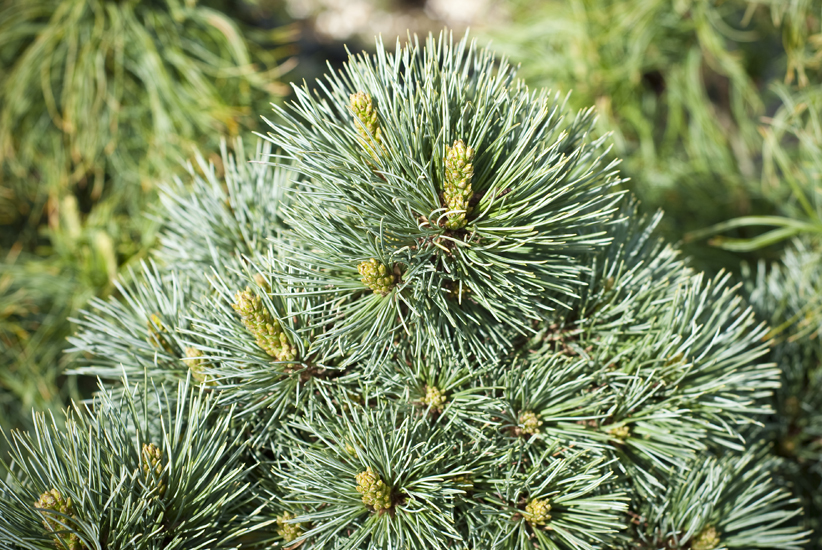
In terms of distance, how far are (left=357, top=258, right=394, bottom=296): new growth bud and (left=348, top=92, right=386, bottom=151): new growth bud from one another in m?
0.07

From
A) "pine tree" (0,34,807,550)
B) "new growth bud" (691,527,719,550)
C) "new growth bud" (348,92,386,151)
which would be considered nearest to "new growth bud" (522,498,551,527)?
"pine tree" (0,34,807,550)

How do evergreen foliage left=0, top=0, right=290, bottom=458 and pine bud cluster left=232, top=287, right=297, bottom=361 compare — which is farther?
evergreen foliage left=0, top=0, right=290, bottom=458

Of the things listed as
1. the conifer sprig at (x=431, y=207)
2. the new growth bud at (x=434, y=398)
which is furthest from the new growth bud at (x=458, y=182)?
the new growth bud at (x=434, y=398)

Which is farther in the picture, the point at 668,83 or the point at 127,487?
the point at 668,83

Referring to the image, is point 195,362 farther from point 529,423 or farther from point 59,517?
point 529,423

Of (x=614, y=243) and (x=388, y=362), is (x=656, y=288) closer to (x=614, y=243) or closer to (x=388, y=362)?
(x=614, y=243)

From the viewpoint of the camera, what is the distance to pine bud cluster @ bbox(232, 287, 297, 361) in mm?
323

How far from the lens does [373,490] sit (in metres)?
0.31

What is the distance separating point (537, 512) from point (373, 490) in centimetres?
10

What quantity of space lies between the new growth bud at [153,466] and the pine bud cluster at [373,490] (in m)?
0.11

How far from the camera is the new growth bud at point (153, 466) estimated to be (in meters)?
0.31

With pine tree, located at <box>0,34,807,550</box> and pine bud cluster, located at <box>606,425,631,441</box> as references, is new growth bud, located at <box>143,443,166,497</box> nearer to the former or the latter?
pine tree, located at <box>0,34,807,550</box>

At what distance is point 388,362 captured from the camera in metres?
0.35

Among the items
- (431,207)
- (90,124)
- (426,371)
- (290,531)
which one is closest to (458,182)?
(431,207)
